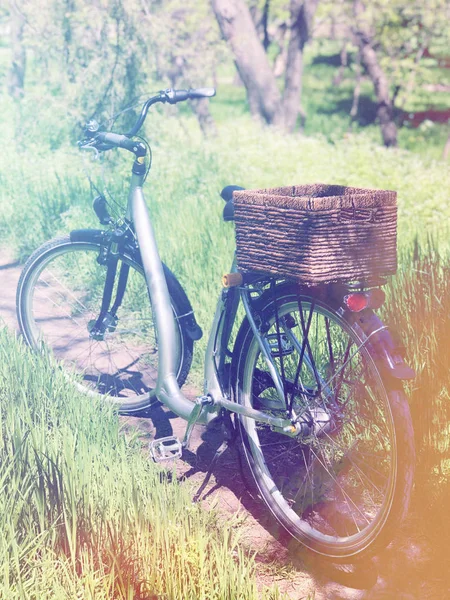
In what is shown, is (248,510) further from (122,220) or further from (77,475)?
(122,220)

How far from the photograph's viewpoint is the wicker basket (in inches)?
93.0

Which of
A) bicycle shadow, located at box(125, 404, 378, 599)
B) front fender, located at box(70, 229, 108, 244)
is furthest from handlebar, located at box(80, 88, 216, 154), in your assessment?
bicycle shadow, located at box(125, 404, 378, 599)

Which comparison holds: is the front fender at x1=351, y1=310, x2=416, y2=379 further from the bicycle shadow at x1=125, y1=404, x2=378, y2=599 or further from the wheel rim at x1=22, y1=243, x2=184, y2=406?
the wheel rim at x1=22, y1=243, x2=184, y2=406

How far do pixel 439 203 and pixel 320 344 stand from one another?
552cm

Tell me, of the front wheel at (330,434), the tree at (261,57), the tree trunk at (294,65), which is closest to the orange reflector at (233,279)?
the front wheel at (330,434)

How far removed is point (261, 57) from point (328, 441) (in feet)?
33.8

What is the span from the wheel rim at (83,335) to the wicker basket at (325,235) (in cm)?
116

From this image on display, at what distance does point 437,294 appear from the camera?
3.80 m

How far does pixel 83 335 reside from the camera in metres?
4.22

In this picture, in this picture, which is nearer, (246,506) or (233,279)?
(233,279)

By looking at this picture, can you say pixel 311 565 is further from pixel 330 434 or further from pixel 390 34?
pixel 390 34

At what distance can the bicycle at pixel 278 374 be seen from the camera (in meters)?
2.45

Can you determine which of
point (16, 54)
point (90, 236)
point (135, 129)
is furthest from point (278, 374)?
point (16, 54)

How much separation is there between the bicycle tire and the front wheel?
0.80 meters
